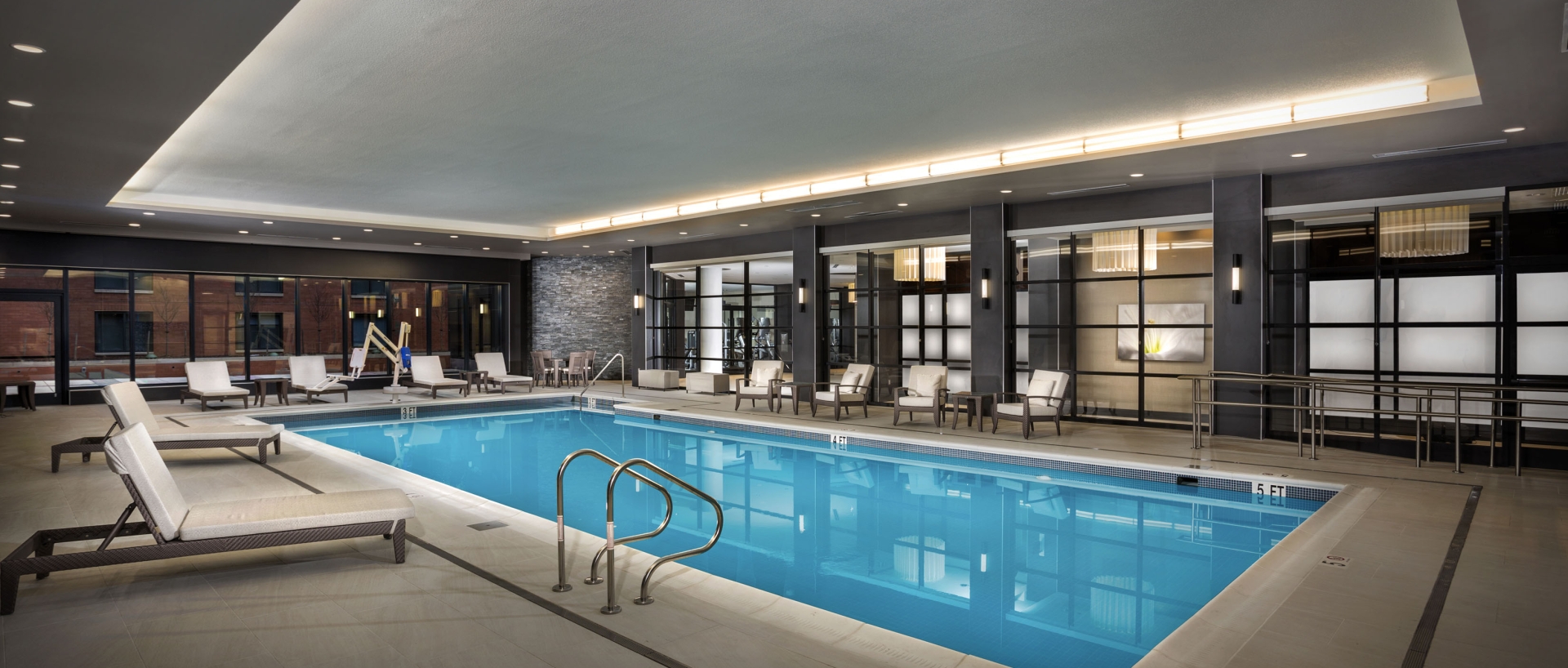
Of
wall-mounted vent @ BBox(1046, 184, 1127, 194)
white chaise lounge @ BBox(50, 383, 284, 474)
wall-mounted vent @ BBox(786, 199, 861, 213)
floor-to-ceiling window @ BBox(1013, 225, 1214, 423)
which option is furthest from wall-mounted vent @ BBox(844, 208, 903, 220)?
white chaise lounge @ BBox(50, 383, 284, 474)

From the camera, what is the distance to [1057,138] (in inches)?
319

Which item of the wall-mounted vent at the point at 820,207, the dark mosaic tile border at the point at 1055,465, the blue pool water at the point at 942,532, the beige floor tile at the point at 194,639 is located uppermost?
the wall-mounted vent at the point at 820,207

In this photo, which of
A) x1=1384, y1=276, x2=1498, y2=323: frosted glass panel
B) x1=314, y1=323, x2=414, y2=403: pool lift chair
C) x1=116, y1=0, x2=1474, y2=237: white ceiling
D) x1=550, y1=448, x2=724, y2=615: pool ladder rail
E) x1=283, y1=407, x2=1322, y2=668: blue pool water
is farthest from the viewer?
x1=314, y1=323, x2=414, y2=403: pool lift chair

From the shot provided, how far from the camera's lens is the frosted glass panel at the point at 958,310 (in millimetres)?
12062

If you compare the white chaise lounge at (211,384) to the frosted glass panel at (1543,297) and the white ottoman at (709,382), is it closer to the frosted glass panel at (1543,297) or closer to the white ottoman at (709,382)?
the white ottoman at (709,382)

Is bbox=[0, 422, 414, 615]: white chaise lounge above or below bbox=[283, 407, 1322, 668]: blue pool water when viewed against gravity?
above

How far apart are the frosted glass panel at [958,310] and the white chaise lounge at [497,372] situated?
26.8 ft

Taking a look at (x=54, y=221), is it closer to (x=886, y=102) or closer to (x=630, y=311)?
(x=630, y=311)

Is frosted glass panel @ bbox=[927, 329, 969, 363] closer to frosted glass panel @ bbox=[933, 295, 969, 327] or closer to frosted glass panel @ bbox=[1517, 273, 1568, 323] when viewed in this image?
frosted glass panel @ bbox=[933, 295, 969, 327]

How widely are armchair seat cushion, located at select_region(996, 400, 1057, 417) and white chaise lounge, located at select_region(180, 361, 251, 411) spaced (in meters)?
11.4

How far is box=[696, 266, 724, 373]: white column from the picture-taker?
16.3 meters

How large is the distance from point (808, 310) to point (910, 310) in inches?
Answer: 71.9

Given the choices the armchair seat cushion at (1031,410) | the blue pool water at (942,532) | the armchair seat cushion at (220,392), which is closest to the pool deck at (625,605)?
the blue pool water at (942,532)

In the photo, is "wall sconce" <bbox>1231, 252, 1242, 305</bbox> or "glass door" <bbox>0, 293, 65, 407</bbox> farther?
"glass door" <bbox>0, 293, 65, 407</bbox>
